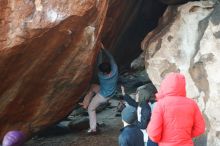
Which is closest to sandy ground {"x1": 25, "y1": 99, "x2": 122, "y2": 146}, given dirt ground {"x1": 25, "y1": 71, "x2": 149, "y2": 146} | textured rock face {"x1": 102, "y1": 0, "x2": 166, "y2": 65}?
dirt ground {"x1": 25, "y1": 71, "x2": 149, "y2": 146}

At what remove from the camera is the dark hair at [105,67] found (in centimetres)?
839

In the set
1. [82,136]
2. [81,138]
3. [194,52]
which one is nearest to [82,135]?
[82,136]

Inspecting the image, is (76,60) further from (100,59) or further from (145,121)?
(145,121)

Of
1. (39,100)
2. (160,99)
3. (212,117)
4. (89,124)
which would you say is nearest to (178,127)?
(160,99)

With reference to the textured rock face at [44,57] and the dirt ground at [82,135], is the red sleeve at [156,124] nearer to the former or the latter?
the dirt ground at [82,135]

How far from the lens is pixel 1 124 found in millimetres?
7703

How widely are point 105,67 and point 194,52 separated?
174 centimetres

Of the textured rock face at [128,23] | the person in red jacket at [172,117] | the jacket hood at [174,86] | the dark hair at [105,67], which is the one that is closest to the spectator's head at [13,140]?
the person in red jacket at [172,117]

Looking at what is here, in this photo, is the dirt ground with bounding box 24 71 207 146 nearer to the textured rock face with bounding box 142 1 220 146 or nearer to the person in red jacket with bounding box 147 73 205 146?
the textured rock face with bounding box 142 1 220 146

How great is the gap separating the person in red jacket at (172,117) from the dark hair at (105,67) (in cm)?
326

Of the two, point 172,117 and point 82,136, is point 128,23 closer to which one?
point 82,136

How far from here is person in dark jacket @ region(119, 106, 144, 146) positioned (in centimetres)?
543

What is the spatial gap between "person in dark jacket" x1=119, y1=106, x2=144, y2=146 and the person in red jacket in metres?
0.36

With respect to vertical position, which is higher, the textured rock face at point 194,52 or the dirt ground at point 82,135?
the textured rock face at point 194,52
